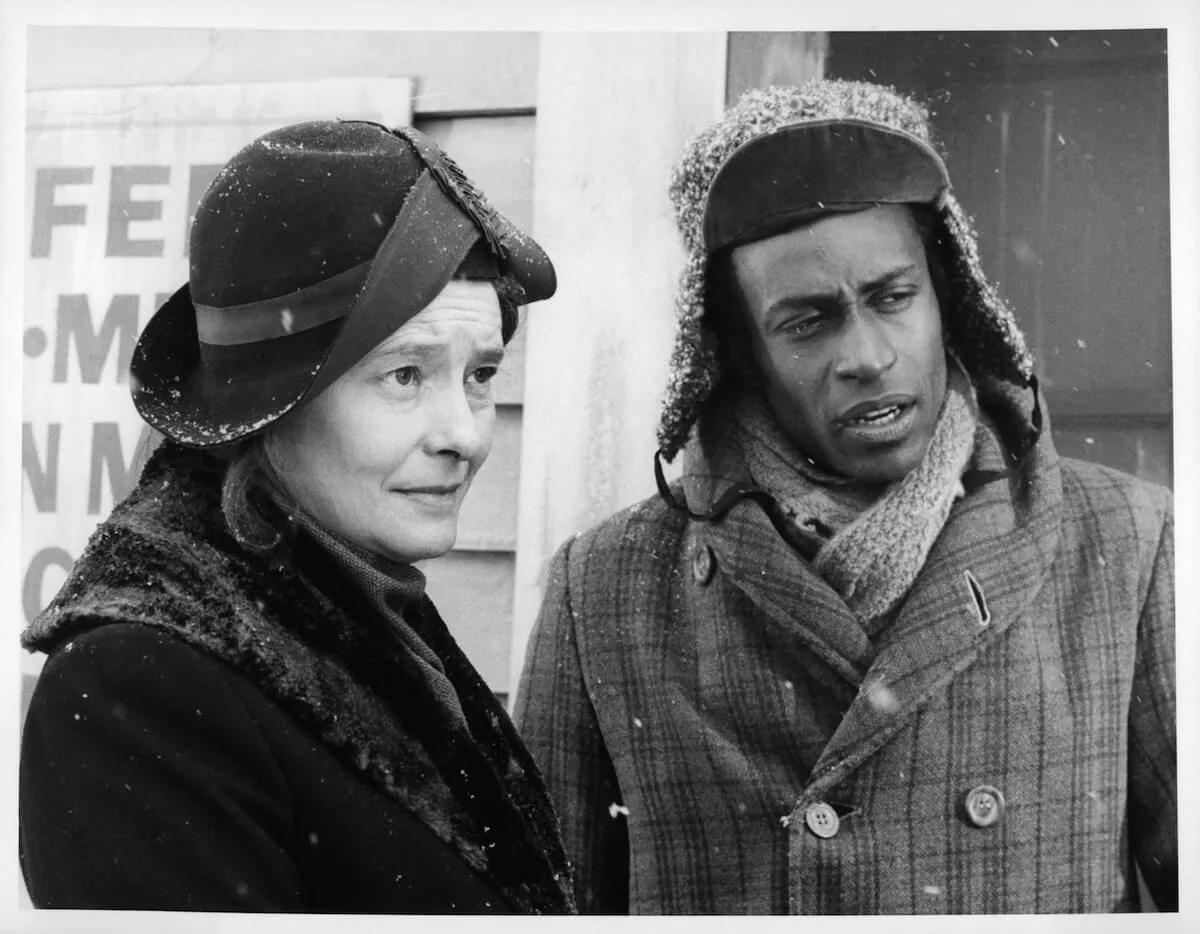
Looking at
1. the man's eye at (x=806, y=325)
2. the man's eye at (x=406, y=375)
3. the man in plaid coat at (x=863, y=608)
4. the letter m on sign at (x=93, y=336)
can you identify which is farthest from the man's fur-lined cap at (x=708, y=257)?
the letter m on sign at (x=93, y=336)

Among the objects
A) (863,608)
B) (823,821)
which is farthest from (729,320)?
(823,821)

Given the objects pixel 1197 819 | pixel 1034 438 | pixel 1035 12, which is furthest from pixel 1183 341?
pixel 1197 819

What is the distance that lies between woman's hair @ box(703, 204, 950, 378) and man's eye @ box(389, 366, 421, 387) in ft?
1.40

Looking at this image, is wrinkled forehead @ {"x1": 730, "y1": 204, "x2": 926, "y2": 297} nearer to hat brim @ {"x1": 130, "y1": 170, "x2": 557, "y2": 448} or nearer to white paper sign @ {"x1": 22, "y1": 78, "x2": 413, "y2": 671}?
hat brim @ {"x1": 130, "y1": 170, "x2": 557, "y2": 448}

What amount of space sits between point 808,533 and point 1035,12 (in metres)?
0.78

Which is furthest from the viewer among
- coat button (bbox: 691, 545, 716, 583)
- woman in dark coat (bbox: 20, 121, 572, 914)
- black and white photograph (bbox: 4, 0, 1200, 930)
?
coat button (bbox: 691, 545, 716, 583)

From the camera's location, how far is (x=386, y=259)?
1389 mm

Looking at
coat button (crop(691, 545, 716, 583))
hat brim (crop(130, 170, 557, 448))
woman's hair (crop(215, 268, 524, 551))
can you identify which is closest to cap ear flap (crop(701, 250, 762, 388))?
coat button (crop(691, 545, 716, 583))

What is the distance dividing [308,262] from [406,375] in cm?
18

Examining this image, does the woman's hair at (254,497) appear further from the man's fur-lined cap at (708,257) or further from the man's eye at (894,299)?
the man's eye at (894,299)

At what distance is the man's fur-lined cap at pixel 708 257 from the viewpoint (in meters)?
1.64

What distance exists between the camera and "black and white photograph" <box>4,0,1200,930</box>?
141 centimetres

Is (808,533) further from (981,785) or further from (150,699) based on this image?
(150,699)

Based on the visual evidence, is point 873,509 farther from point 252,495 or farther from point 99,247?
point 99,247
